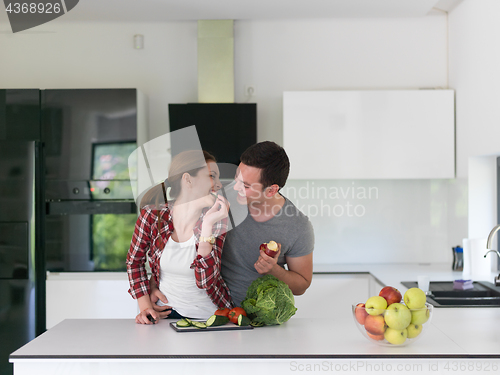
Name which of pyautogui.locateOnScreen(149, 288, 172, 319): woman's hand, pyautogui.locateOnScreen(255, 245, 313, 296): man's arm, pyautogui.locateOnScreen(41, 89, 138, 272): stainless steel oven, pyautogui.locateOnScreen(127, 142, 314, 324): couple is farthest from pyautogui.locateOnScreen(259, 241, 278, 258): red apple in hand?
pyautogui.locateOnScreen(41, 89, 138, 272): stainless steel oven

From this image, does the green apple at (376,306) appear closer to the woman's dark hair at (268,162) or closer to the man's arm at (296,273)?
the man's arm at (296,273)

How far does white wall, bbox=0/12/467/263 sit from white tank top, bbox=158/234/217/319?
1.94 metres

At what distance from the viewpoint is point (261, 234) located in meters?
1.78

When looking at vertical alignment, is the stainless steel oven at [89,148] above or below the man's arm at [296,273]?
above

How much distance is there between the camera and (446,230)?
11.4 feet

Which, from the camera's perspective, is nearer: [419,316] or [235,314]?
[419,316]

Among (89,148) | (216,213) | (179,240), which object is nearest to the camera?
(216,213)

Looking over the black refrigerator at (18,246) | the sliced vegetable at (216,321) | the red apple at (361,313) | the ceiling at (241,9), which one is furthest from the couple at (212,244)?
the ceiling at (241,9)

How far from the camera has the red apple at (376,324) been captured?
1299mm

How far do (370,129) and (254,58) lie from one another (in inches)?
40.0

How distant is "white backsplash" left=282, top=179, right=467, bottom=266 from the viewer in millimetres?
3484

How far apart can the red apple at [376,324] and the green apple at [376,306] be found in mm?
13

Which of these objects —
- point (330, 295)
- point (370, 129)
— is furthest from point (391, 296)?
point (370, 129)

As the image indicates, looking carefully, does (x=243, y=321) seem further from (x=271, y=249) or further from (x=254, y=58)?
(x=254, y=58)
